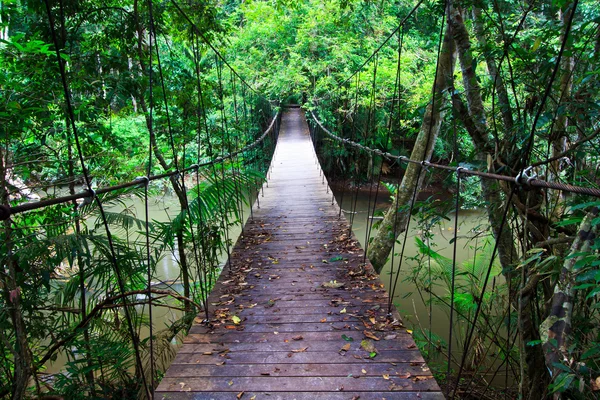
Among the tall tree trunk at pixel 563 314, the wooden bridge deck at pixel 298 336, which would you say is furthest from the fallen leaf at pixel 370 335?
the tall tree trunk at pixel 563 314

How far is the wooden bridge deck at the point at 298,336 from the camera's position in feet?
4.12

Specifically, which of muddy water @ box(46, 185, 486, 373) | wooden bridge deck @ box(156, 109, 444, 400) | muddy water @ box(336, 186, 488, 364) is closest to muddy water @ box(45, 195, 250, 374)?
muddy water @ box(46, 185, 486, 373)

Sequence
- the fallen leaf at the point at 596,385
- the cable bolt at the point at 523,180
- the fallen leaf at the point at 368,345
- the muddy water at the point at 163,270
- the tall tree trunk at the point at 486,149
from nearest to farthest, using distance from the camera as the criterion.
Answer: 1. the cable bolt at the point at 523,180
2. the fallen leaf at the point at 596,385
3. the fallen leaf at the point at 368,345
4. the tall tree trunk at the point at 486,149
5. the muddy water at the point at 163,270

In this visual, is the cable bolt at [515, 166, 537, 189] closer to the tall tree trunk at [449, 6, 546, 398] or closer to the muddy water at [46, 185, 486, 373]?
the tall tree trunk at [449, 6, 546, 398]

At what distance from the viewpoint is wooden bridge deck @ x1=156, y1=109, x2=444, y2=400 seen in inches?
49.4

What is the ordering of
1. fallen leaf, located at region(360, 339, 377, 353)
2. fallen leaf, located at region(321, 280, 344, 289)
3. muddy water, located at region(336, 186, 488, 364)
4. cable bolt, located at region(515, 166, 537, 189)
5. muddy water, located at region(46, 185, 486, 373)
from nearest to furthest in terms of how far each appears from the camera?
cable bolt, located at region(515, 166, 537, 189) → fallen leaf, located at region(360, 339, 377, 353) → fallen leaf, located at region(321, 280, 344, 289) → muddy water, located at region(336, 186, 488, 364) → muddy water, located at region(46, 185, 486, 373)

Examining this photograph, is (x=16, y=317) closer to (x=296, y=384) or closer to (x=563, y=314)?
(x=296, y=384)

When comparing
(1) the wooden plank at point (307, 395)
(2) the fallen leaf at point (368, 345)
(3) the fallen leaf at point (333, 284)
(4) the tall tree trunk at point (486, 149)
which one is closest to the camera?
(1) the wooden plank at point (307, 395)

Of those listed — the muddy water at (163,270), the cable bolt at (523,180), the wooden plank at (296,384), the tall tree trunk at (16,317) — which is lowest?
the muddy water at (163,270)

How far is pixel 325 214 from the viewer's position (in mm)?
3320

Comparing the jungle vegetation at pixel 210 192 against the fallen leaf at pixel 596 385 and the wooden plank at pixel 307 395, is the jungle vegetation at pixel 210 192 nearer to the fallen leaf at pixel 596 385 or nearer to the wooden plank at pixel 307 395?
the fallen leaf at pixel 596 385

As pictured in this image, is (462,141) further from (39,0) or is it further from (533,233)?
(39,0)

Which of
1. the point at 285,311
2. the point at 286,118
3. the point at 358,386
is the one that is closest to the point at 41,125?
the point at 285,311

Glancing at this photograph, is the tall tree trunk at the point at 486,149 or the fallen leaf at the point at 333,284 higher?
the tall tree trunk at the point at 486,149
